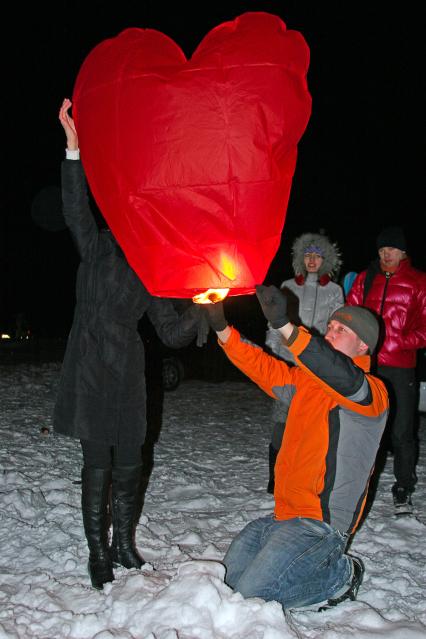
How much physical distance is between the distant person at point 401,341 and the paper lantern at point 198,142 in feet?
6.15

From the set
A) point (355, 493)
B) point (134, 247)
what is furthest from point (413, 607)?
point (134, 247)

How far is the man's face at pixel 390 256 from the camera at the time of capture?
4.00m

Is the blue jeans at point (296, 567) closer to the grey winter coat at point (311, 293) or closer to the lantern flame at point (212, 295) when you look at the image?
the lantern flame at point (212, 295)

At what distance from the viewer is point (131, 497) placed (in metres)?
2.91

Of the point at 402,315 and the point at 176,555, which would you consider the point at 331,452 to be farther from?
the point at 402,315

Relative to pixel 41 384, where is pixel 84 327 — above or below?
above

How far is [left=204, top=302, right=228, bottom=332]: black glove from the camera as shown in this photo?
2.63m

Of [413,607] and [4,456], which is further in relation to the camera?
[4,456]

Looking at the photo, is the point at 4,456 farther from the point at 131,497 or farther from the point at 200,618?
the point at 200,618

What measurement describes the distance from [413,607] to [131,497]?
4.67 feet

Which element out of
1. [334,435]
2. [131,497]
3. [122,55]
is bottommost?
[131,497]

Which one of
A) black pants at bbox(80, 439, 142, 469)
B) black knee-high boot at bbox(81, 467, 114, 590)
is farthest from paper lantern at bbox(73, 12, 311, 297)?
black knee-high boot at bbox(81, 467, 114, 590)

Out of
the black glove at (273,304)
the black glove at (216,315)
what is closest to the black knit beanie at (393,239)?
the black glove at (216,315)

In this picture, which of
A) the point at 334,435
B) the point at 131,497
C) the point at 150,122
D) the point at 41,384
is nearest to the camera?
the point at 150,122
